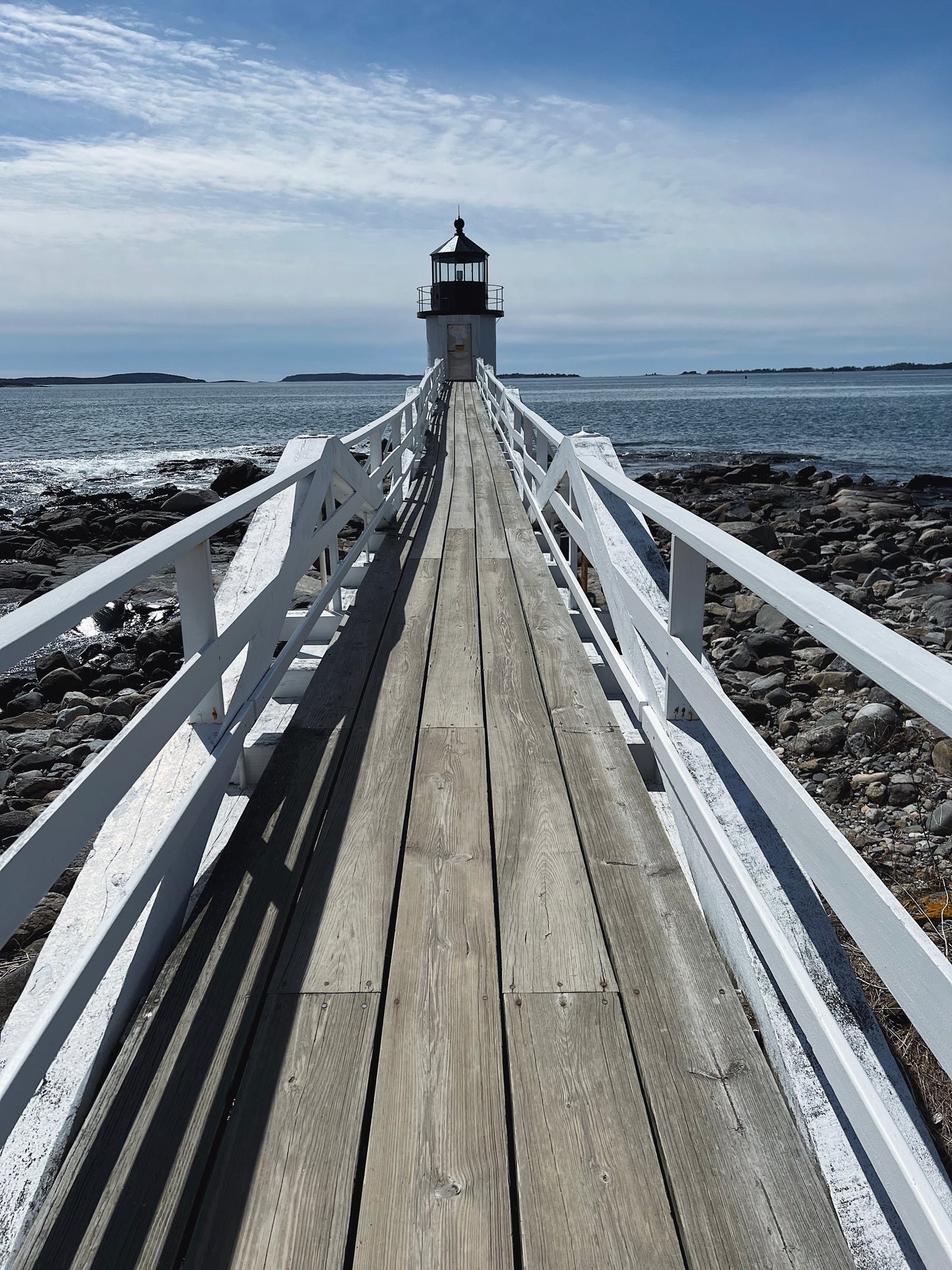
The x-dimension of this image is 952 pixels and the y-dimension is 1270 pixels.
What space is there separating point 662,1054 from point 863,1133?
0.53m

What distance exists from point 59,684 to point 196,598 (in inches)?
230

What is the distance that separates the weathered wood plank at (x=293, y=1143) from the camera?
148cm

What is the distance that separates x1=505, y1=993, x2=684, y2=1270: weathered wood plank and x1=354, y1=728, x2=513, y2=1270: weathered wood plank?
1.8 inches

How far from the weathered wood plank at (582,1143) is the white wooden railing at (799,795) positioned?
1.19 feet

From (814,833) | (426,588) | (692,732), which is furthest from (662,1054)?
(426,588)

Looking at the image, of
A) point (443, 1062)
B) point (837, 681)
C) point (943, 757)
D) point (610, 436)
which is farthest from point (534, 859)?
point (610, 436)

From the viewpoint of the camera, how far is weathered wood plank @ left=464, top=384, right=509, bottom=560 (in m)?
6.85

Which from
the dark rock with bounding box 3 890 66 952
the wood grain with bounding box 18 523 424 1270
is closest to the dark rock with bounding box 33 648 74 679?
the dark rock with bounding box 3 890 66 952

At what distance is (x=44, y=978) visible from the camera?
189 cm

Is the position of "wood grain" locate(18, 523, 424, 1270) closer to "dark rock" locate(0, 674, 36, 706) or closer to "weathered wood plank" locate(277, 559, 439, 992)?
"weathered wood plank" locate(277, 559, 439, 992)

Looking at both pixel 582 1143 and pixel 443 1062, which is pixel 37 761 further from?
pixel 582 1143

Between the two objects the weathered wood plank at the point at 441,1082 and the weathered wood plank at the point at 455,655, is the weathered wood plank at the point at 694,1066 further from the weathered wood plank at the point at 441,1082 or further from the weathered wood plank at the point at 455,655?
the weathered wood plank at the point at 455,655

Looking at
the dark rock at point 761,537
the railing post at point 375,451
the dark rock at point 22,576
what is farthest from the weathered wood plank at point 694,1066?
the dark rock at point 22,576

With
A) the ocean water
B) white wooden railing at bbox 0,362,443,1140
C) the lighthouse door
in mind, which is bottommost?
the ocean water
